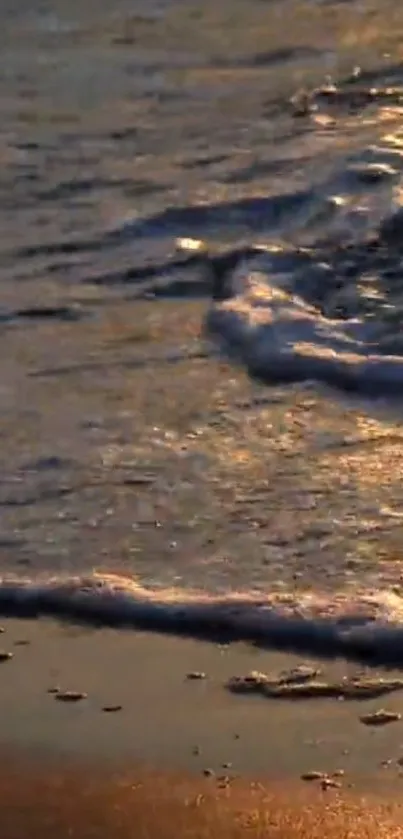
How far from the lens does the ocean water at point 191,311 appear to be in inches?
135

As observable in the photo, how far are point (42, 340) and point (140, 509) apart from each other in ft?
4.25

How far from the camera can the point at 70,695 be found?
305 cm

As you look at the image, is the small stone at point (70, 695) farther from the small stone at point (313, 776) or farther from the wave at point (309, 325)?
the wave at point (309, 325)

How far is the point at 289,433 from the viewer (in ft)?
13.5

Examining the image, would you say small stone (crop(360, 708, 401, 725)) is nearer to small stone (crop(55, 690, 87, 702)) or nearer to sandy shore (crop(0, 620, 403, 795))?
sandy shore (crop(0, 620, 403, 795))

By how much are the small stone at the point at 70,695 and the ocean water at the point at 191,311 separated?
0.27 m

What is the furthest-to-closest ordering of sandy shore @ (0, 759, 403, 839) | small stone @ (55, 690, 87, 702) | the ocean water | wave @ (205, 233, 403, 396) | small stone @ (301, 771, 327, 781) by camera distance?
wave @ (205, 233, 403, 396) < the ocean water < small stone @ (55, 690, 87, 702) < small stone @ (301, 771, 327, 781) < sandy shore @ (0, 759, 403, 839)

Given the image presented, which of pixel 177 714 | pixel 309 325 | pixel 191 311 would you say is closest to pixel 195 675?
pixel 177 714

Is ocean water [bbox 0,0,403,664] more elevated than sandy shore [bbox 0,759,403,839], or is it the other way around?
A: ocean water [bbox 0,0,403,664]

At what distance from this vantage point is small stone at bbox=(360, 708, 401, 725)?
2.88 metres

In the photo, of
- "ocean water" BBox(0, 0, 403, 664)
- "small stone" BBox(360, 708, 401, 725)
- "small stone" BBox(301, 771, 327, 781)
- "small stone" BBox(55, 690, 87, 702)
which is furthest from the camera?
"ocean water" BBox(0, 0, 403, 664)

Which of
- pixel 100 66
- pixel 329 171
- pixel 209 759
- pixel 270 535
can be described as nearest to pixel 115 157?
pixel 329 171

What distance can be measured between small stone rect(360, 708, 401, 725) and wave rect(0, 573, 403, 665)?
17 centimetres

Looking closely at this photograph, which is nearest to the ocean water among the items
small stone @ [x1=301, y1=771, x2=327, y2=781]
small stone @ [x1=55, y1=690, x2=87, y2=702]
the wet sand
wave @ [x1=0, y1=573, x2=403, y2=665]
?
wave @ [x1=0, y1=573, x2=403, y2=665]
